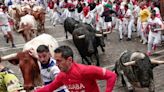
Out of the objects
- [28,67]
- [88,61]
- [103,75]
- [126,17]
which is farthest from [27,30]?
[103,75]

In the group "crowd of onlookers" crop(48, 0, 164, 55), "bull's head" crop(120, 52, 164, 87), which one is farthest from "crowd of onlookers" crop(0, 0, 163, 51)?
"bull's head" crop(120, 52, 164, 87)

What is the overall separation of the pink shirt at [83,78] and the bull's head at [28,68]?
1.12 metres

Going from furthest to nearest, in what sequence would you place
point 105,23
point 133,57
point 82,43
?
point 105,23, point 82,43, point 133,57

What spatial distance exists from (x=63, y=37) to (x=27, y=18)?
5.17 m

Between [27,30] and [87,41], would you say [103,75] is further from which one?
[87,41]

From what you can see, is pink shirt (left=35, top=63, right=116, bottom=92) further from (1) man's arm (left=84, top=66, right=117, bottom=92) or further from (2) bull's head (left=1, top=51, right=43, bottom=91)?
(2) bull's head (left=1, top=51, right=43, bottom=91)

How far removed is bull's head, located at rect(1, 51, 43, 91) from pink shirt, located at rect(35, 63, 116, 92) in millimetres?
1116

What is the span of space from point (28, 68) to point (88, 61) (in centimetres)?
741

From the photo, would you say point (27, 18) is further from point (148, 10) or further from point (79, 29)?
point (148, 10)

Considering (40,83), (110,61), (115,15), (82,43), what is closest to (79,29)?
(82,43)

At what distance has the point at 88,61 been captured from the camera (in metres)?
13.9

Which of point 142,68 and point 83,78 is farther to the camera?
point 142,68

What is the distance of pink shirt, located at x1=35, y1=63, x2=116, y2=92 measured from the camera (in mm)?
5129

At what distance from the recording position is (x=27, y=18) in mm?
14375
